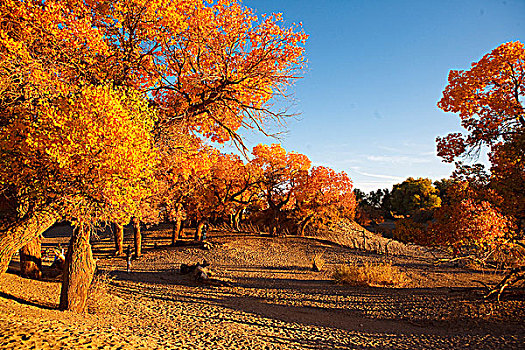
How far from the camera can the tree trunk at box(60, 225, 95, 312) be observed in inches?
283

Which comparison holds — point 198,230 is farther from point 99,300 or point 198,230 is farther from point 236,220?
point 99,300

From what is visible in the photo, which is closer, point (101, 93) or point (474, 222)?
point (101, 93)

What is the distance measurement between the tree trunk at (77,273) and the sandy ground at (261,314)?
15.0 inches

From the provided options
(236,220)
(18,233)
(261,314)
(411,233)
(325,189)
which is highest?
(325,189)

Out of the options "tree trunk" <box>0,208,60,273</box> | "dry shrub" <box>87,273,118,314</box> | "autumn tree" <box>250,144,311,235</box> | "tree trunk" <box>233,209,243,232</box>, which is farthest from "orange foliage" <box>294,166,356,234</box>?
"tree trunk" <box>0,208,60,273</box>

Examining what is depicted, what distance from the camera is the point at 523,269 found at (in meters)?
8.22

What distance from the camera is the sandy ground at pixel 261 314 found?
516 cm

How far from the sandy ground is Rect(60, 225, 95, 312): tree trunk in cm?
38

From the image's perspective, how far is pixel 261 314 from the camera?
27.4ft

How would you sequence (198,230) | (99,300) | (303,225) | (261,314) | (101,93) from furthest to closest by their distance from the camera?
1. (303,225)
2. (198,230)
3. (99,300)
4. (261,314)
5. (101,93)

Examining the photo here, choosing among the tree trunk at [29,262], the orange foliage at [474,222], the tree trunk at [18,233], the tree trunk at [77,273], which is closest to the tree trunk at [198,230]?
the tree trunk at [29,262]

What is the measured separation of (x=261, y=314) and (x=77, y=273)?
15.1ft

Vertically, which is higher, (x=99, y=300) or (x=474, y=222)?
(x=474, y=222)

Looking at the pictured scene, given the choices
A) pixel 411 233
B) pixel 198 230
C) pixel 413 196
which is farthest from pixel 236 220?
pixel 413 196
